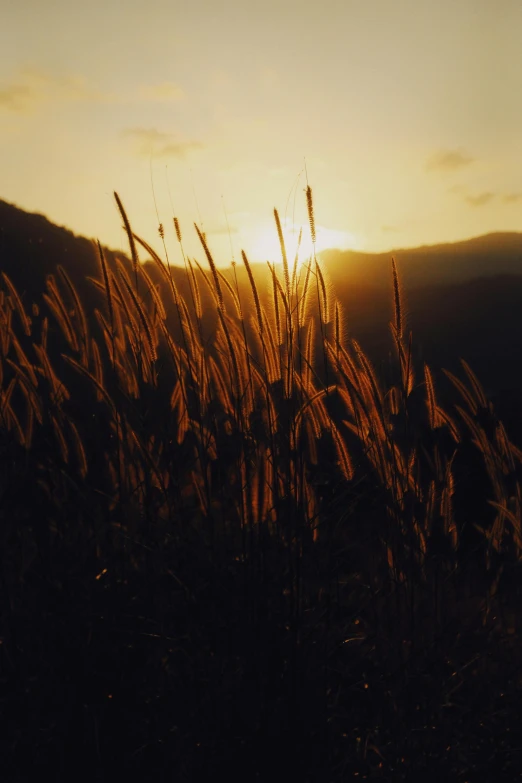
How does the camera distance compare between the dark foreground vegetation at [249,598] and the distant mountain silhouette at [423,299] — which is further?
the distant mountain silhouette at [423,299]

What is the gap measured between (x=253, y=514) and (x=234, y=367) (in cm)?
43

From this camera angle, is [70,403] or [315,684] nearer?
[315,684]

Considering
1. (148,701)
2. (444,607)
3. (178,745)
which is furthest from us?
(444,607)

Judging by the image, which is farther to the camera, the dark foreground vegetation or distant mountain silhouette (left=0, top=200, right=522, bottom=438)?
distant mountain silhouette (left=0, top=200, right=522, bottom=438)

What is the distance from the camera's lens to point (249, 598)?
6.19 ft

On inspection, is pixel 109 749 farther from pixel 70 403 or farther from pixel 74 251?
pixel 74 251

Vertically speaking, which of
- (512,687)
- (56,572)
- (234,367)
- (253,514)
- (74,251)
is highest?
(74,251)

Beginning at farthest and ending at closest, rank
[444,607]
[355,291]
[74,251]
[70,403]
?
[74,251] → [355,291] → [70,403] → [444,607]

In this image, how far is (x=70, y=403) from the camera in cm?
277

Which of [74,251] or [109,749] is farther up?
[74,251]

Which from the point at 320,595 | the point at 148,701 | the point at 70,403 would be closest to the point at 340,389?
the point at 320,595

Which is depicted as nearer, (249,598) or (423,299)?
(249,598)

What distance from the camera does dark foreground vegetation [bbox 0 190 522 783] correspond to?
1751mm

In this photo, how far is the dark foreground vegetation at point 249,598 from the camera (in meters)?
1.75
